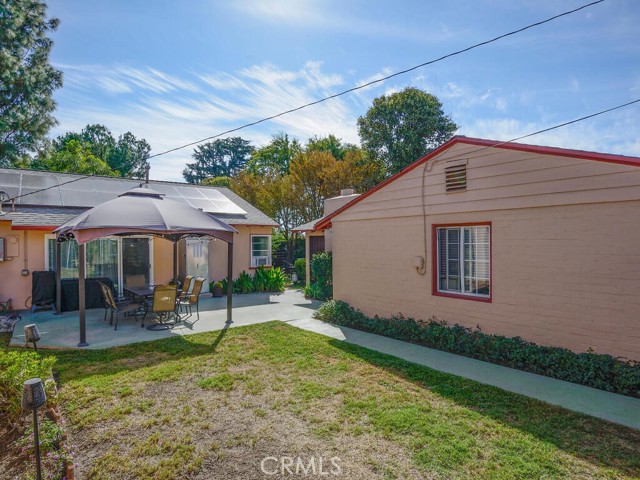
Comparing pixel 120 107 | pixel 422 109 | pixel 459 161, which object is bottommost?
pixel 459 161

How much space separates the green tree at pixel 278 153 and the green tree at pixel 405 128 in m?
9.43

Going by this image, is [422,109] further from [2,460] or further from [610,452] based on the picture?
[2,460]

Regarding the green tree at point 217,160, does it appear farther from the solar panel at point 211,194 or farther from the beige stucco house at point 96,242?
the beige stucco house at point 96,242

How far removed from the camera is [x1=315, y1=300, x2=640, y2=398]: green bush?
16.5ft

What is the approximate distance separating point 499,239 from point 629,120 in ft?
10.8

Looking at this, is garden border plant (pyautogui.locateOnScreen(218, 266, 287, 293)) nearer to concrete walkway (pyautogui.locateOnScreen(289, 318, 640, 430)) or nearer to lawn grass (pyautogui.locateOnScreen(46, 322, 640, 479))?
concrete walkway (pyautogui.locateOnScreen(289, 318, 640, 430))

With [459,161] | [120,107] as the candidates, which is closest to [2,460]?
[459,161]

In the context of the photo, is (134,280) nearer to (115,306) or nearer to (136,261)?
(136,261)

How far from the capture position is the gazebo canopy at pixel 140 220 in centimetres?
743

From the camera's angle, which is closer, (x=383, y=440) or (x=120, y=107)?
(x=383, y=440)

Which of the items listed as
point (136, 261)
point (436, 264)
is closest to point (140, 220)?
point (136, 261)

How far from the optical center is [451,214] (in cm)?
736

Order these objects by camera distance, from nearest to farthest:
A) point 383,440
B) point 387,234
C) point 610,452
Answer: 1. point 610,452
2. point 383,440
3. point 387,234

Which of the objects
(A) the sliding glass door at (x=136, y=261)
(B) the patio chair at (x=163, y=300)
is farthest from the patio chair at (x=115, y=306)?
(A) the sliding glass door at (x=136, y=261)
